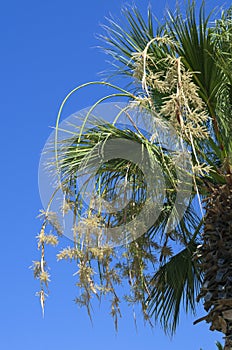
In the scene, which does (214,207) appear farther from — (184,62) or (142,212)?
(184,62)

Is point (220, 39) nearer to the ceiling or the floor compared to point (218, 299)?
nearer to the ceiling

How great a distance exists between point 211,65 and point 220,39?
66 centimetres

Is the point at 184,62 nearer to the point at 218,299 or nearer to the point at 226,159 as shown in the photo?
the point at 226,159

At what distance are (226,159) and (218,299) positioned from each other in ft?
4.54

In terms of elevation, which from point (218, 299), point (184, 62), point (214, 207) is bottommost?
point (218, 299)

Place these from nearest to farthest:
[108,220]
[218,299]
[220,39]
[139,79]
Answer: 1. [139,79]
2. [218,299]
3. [108,220]
4. [220,39]

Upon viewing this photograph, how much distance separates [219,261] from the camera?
6.79 m

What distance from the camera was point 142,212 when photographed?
24.9 ft

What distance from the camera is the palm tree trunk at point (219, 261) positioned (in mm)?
6637

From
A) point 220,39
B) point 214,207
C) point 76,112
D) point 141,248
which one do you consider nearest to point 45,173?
point 76,112

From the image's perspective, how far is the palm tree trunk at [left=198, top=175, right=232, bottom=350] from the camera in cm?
664

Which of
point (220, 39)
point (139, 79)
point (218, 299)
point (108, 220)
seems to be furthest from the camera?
point (220, 39)

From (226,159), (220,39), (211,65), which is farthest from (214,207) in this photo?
(220,39)

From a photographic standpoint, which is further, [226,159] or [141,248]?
[141,248]
